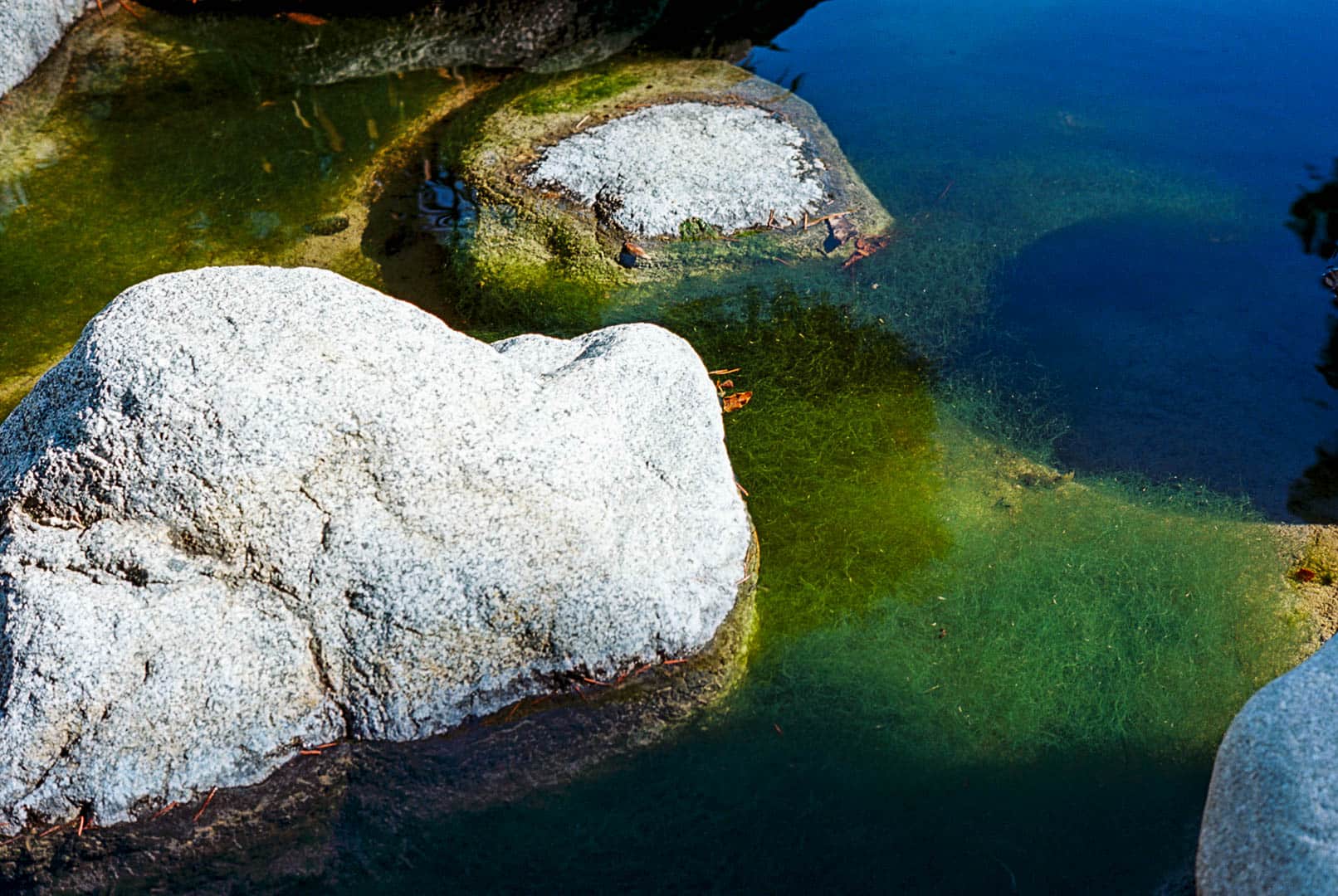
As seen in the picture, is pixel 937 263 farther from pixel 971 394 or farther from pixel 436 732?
pixel 436 732

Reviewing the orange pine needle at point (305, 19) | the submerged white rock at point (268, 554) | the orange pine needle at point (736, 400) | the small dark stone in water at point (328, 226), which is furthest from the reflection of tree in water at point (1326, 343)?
the orange pine needle at point (305, 19)

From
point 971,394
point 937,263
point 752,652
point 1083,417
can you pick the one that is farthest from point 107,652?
point 937,263

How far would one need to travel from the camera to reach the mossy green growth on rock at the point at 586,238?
398cm

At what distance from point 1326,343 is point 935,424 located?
1.60 meters

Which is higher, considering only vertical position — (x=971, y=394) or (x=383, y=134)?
(x=383, y=134)

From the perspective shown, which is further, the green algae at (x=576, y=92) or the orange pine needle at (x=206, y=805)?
the green algae at (x=576, y=92)

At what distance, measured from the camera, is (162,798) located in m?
2.27

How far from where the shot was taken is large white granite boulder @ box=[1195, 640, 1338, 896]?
6.03 feet

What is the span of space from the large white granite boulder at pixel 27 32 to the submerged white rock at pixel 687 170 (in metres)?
3.03

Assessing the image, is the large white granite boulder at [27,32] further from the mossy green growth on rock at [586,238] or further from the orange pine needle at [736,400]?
the orange pine needle at [736,400]

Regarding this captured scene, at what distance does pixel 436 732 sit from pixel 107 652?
2.47ft

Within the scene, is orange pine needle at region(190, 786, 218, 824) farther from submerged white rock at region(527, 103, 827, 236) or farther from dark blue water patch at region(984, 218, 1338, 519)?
submerged white rock at region(527, 103, 827, 236)

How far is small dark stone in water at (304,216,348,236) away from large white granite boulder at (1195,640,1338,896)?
3.67 meters

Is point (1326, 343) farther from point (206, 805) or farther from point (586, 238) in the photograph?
point (206, 805)
